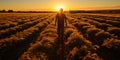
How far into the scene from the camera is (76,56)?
9.70 meters

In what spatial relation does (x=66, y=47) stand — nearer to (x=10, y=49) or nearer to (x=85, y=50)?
(x=85, y=50)

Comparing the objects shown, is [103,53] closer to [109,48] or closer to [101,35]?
[109,48]

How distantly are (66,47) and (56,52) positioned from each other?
1.26 m

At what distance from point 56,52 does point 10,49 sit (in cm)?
319

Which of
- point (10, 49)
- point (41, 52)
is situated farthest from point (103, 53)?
point (10, 49)

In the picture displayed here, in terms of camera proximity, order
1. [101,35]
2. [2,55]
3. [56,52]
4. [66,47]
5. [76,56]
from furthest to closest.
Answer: [101,35], [66,47], [56,52], [2,55], [76,56]

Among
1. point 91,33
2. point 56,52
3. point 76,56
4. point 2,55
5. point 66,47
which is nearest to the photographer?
point 76,56

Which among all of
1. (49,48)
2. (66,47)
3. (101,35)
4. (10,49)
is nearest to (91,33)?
(101,35)

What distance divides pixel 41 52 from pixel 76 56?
7.43ft

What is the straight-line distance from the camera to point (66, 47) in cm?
1230

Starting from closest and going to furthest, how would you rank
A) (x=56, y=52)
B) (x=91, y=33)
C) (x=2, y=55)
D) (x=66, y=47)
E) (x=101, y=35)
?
1. (x=2, y=55)
2. (x=56, y=52)
3. (x=66, y=47)
4. (x=101, y=35)
5. (x=91, y=33)

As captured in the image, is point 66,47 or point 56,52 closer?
point 56,52

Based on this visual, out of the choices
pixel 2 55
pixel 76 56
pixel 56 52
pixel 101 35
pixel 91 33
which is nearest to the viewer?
pixel 76 56

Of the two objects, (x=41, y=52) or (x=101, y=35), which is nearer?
(x=41, y=52)
